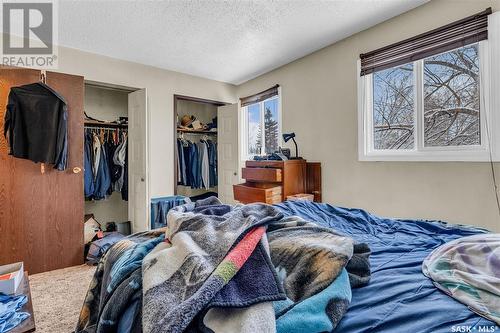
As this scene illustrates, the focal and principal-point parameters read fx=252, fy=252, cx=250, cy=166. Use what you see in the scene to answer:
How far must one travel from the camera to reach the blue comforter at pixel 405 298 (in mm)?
596

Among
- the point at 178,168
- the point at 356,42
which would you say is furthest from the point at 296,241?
the point at 178,168

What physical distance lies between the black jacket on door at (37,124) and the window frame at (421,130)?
291 centimetres

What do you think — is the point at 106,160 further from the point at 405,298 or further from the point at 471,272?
the point at 471,272

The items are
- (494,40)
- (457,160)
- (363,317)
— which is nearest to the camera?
(363,317)

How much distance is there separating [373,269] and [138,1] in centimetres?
242

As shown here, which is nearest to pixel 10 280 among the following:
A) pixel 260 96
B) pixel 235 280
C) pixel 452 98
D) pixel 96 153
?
pixel 235 280

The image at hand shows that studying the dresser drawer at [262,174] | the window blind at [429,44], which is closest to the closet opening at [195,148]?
the dresser drawer at [262,174]

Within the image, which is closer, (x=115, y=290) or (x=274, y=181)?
(x=115, y=290)

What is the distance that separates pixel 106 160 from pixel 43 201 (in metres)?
0.93

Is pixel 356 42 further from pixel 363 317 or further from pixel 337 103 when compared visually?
pixel 363 317

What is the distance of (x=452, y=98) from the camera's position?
6.63 feet

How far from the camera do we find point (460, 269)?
0.76 m

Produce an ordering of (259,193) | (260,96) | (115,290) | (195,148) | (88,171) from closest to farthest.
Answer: (115,290) < (259,193) < (88,171) < (260,96) < (195,148)

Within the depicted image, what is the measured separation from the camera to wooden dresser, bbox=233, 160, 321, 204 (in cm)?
274
